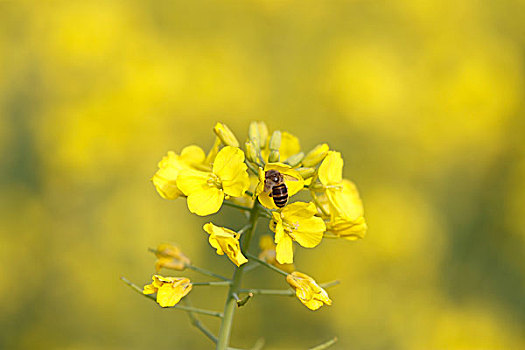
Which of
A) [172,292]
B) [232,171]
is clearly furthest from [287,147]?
[172,292]

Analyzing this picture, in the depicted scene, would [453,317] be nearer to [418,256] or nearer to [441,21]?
[418,256]

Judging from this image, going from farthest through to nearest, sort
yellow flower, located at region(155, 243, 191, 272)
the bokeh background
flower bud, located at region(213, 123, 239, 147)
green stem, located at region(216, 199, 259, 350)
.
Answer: the bokeh background < yellow flower, located at region(155, 243, 191, 272) < flower bud, located at region(213, 123, 239, 147) < green stem, located at region(216, 199, 259, 350)

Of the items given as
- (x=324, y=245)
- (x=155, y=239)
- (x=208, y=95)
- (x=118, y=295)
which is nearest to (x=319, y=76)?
(x=208, y=95)

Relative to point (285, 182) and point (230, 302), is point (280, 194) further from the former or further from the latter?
point (230, 302)

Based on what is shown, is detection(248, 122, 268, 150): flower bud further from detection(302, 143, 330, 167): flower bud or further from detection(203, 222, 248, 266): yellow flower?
detection(203, 222, 248, 266): yellow flower

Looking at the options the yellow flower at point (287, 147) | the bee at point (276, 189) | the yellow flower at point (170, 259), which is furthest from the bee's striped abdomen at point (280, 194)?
the yellow flower at point (170, 259)

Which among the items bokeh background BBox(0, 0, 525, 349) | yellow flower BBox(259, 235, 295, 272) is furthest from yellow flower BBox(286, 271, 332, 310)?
bokeh background BBox(0, 0, 525, 349)

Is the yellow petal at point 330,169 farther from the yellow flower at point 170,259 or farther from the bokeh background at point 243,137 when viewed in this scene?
the bokeh background at point 243,137
